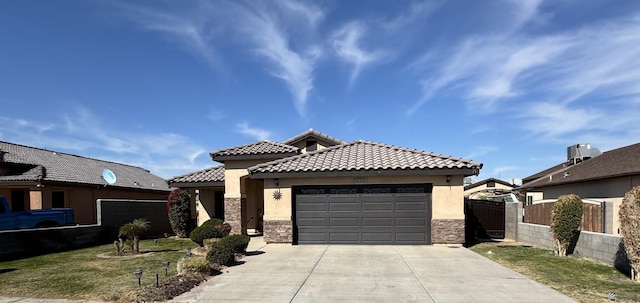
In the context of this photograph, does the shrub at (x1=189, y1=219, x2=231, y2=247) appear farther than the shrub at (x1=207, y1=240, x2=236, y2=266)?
Yes

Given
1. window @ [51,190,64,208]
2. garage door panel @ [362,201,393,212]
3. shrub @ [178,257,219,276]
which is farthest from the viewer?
window @ [51,190,64,208]

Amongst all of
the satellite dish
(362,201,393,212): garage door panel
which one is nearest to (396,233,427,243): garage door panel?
(362,201,393,212): garage door panel

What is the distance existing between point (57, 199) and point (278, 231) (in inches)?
608

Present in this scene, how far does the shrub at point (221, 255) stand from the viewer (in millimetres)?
10430

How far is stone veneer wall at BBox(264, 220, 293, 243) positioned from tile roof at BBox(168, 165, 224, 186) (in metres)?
5.23

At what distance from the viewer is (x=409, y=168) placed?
47.2 feet

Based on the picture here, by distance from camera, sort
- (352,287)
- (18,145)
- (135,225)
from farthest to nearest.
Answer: (18,145) < (135,225) < (352,287)

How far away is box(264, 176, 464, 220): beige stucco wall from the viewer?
14.6 metres

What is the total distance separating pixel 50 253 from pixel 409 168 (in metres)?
13.5

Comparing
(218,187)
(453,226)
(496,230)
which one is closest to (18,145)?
(218,187)

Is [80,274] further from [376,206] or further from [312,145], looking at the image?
[312,145]

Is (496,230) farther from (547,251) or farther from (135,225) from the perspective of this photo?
(135,225)

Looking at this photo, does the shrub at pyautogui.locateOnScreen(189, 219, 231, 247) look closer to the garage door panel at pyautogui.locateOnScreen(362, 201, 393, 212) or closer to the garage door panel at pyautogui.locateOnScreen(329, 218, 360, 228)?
the garage door panel at pyautogui.locateOnScreen(329, 218, 360, 228)

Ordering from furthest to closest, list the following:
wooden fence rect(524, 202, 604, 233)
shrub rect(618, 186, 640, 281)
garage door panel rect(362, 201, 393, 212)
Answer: garage door panel rect(362, 201, 393, 212), wooden fence rect(524, 202, 604, 233), shrub rect(618, 186, 640, 281)
